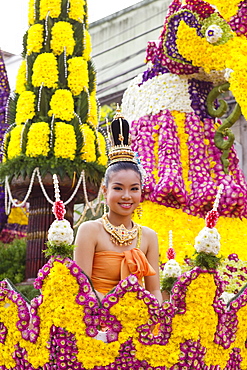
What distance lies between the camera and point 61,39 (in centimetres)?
606

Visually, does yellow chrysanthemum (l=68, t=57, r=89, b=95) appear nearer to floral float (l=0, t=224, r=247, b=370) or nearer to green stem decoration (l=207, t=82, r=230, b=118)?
green stem decoration (l=207, t=82, r=230, b=118)

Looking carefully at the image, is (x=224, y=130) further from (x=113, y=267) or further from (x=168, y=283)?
(x=113, y=267)

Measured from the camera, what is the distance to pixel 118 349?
2.45m

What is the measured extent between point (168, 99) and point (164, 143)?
0.38 metres

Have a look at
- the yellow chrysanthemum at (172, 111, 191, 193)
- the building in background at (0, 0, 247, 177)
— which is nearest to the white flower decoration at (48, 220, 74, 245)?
the yellow chrysanthemum at (172, 111, 191, 193)

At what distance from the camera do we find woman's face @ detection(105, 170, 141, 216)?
9.43 ft

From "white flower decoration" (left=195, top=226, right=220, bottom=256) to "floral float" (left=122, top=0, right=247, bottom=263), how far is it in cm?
191

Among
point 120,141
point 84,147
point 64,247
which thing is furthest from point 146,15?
point 64,247

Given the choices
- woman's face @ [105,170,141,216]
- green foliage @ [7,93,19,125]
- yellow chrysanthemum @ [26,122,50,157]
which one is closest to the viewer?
woman's face @ [105,170,141,216]

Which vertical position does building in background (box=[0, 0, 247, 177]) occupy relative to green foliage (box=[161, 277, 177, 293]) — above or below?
Answer: above

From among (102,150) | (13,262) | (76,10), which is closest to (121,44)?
(76,10)

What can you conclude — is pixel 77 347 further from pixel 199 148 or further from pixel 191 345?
pixel 199 148

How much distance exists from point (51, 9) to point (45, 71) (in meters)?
0.65

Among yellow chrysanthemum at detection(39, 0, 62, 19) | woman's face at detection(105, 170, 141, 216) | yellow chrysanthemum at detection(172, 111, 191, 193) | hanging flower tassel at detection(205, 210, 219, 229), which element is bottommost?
hanging flower tassel at detection(205, 210, 219, 229)
